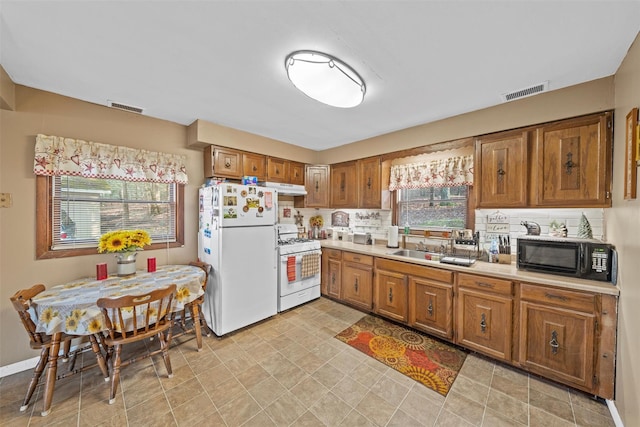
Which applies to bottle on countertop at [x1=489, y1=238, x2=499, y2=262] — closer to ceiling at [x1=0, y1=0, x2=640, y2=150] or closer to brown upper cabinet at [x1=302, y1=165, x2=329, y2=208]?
ceiling at [x1=0, y1=0, x2=640, y2=150]

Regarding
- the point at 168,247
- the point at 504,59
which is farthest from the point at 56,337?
the point at 504,59

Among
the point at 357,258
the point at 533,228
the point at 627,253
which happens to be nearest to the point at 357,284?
the point at 357,258

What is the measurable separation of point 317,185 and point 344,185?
514mm

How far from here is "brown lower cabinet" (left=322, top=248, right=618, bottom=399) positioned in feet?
5.65

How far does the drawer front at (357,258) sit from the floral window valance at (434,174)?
42.2 inches

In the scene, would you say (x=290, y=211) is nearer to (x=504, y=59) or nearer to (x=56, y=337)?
(x=56, y=337)

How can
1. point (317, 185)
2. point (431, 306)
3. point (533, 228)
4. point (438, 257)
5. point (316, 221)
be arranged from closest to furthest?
point (533, 228)
point (431, 306)
point (438, 257)
point (317, 185)
point (316, 221)

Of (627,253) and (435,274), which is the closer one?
(627,253)

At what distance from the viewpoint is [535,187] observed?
2.16m

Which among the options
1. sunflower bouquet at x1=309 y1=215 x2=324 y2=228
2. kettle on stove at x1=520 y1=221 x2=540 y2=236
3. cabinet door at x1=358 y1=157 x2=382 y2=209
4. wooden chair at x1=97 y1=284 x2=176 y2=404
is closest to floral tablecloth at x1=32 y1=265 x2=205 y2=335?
wooden chair at x1=97 y1=284 x2=176 y2=404

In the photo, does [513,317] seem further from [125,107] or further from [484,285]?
[125,107]

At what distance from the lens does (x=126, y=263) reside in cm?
237

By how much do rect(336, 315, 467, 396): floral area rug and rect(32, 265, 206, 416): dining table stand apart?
5.63 ft

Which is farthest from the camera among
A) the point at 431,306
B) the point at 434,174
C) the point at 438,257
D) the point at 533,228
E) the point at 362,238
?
the point at 362,238
